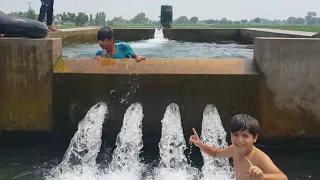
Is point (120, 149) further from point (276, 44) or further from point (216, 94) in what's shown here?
point (276, 44)

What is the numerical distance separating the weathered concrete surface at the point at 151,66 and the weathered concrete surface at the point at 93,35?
784cm

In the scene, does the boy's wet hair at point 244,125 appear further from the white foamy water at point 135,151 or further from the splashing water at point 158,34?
the splashing water at point 158,34

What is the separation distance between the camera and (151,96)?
5.60m

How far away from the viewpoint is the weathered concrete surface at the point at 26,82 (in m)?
5.45

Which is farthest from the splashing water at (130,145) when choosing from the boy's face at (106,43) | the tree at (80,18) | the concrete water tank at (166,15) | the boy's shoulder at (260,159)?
the tree at (80,18)

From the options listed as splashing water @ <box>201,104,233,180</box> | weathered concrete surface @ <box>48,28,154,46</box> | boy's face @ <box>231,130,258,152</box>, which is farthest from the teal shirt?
weathered concrete surface @ <box>48,28,154,46</box>

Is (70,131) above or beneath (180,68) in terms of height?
beneath

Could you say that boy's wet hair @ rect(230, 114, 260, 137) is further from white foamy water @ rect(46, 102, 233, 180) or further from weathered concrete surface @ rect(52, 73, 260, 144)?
weathered concrete surface @ rect(52, 73, 260, 144)

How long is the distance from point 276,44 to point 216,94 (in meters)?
0.99

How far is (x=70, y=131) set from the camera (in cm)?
567

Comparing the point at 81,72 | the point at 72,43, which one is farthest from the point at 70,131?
the point at 72,43

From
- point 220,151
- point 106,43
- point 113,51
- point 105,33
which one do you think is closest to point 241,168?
point 220,151

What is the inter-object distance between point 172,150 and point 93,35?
48.1 feet

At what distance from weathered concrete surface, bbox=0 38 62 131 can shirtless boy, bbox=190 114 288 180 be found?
3142 mm
